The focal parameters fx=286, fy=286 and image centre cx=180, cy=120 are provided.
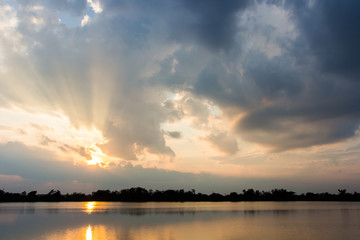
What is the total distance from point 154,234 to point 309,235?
19.2 m

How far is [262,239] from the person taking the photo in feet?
104

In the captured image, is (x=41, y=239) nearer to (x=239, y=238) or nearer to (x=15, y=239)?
(x=15, y=239)

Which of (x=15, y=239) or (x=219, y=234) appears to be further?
(x=219, y=234)

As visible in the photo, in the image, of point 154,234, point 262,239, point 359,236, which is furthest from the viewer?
point 154,234

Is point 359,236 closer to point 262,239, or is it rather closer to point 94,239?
point 262,239

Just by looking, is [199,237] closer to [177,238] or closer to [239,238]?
[177,238]

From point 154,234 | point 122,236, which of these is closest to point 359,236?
point 154,234

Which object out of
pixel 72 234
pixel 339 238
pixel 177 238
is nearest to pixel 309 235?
pixel 339 238

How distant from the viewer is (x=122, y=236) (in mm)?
34812

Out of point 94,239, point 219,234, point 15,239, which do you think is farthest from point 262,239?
point 15,239

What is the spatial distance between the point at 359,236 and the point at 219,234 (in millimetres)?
16459

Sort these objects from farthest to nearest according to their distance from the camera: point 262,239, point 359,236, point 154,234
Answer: point 154,234 → point 359,236 → point 262,239

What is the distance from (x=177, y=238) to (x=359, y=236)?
21584mm

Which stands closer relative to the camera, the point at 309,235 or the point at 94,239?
the point at 94,239
